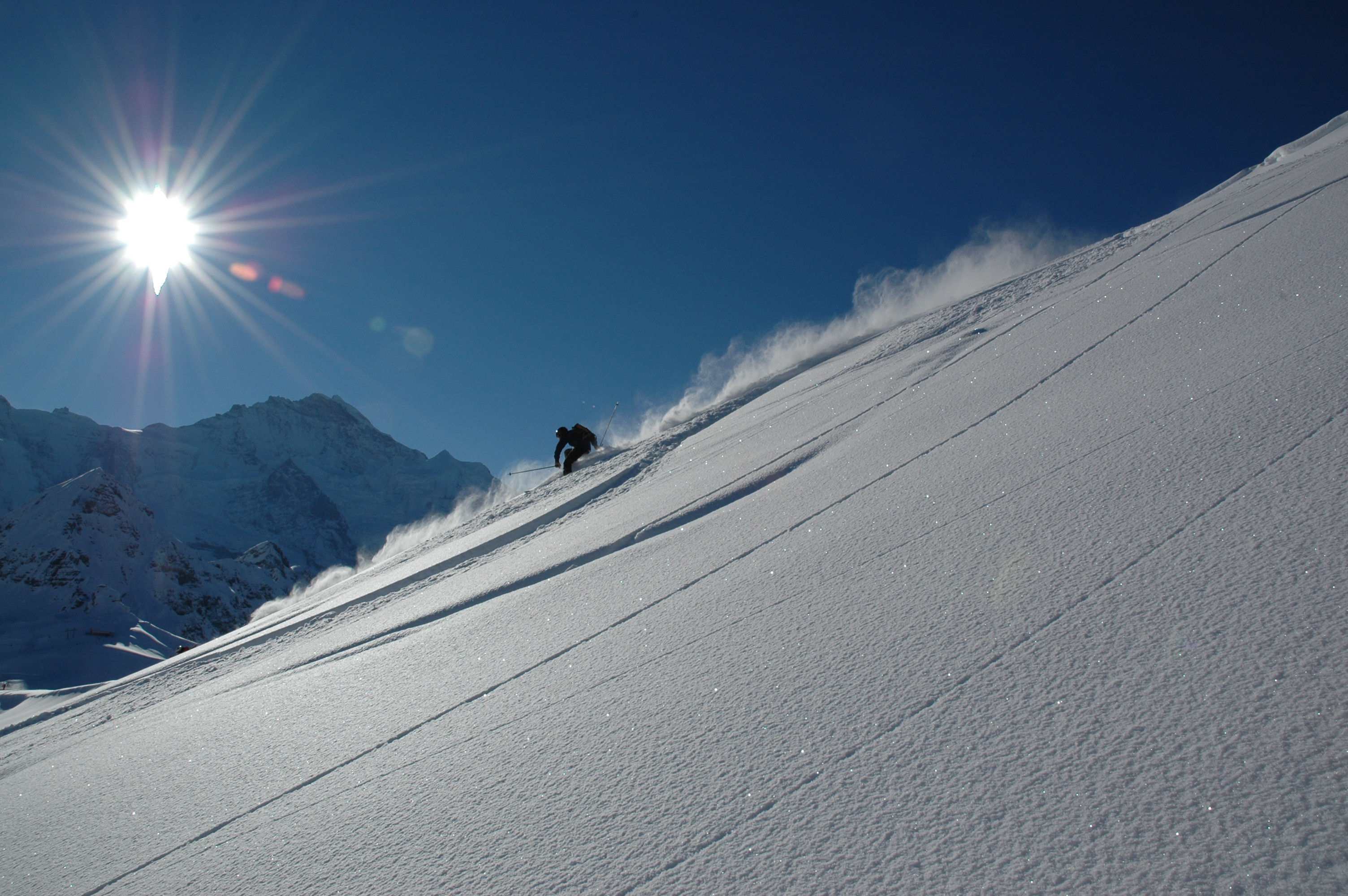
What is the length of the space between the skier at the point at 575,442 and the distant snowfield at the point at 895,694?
7.89 meters

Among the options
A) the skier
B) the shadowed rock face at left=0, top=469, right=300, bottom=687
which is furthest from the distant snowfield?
the shadowed rock face at left=0, top=469, right=300, bottom=687

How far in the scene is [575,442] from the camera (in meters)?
12.5

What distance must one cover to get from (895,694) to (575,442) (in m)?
11.2

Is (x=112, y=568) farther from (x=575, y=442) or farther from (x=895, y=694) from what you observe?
(x=895, y=694)

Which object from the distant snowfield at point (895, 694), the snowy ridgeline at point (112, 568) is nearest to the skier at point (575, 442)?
the distant snowfield at point (895, 694)

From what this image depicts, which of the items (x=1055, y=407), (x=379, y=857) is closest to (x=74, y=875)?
(x=379, y=857)

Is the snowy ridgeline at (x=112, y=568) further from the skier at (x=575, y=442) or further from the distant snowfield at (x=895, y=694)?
the distant snowfield at (x=895, y=694)

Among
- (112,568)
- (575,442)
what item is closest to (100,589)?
(112,568)

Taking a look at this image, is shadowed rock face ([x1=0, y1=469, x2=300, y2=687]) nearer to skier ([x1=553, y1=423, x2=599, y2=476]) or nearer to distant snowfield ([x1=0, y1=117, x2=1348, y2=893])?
skier ([x1=553, y1=423, x2=599, y2=476])

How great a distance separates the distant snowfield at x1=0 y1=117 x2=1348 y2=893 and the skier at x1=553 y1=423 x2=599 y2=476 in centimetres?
789

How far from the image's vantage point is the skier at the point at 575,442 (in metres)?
12.4

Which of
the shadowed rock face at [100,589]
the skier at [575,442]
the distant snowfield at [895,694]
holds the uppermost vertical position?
the shadowed rock face at [100,589]

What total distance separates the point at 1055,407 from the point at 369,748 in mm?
3556

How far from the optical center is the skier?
12.4 m
